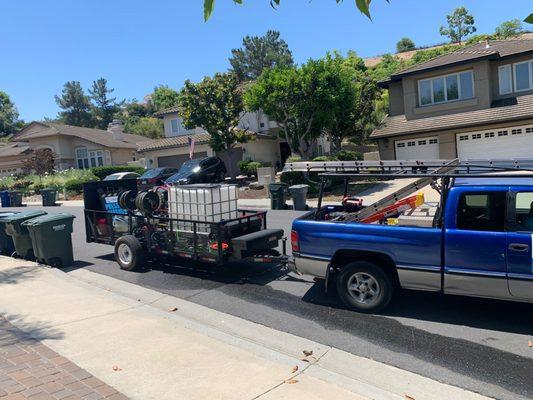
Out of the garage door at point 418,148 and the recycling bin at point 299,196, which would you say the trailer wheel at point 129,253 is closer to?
the recycling bin at point 299,196

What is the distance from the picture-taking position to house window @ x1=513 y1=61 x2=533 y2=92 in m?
23.0

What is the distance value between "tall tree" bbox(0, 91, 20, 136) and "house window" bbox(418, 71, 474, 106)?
8182cm

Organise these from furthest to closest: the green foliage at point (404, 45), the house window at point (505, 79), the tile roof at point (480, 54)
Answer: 1. the green foliage at point (404, 45)
2. the house window at point (505, 79)
3. the tile roof at point (480, 54)

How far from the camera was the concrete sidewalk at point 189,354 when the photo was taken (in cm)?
415

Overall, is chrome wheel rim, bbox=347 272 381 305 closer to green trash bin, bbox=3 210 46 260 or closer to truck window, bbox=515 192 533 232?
truck window, bbox=515 192 533 232

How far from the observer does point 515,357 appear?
476 cm

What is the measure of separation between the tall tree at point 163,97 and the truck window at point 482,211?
82.1 meters

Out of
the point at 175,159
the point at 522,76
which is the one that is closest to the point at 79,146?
the point at 175,159

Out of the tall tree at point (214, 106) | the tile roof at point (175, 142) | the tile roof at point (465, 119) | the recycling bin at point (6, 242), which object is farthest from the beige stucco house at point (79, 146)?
the recycling bin at point (6, 242)

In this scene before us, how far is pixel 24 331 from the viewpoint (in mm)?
5766

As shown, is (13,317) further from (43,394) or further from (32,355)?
(43,394)

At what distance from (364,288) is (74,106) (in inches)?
3556

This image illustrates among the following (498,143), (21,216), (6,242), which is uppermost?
(498,143)

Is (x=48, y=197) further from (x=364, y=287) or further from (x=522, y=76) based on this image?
(x=522, y=76)
